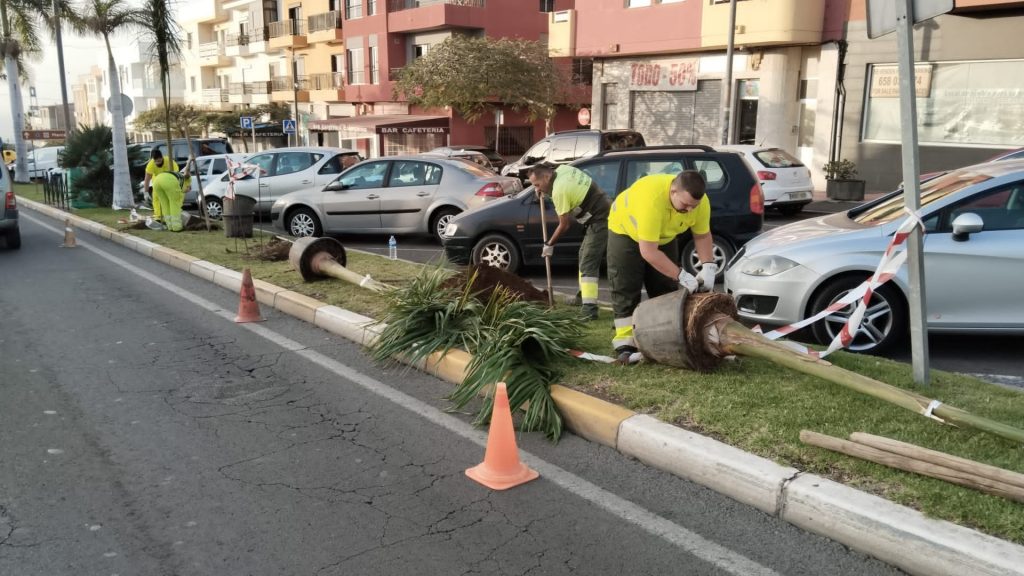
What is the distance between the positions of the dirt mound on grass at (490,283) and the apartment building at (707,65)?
17.2 metres

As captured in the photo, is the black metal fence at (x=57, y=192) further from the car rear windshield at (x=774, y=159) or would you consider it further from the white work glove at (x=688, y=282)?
the white work glove at (x=688, y=282)

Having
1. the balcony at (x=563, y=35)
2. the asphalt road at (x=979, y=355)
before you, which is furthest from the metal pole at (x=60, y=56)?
the asphalt road at (x=979, y=355)

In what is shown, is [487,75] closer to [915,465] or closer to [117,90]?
[117,90]

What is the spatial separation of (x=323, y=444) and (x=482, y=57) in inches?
1124

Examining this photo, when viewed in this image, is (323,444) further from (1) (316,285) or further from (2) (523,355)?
(1) (316,285)

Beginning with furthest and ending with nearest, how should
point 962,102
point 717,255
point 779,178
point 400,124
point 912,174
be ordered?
A: point 400,124 → point 962,102 → point 779,178 → point 717,255 → point 912,174

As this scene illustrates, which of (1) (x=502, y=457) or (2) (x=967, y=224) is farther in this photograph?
(2) (x=967, y=224)

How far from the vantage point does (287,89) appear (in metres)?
49.8

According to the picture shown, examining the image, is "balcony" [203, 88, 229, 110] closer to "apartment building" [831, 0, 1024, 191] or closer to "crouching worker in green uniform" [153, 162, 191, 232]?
"crouching worker in green uniform" [153, 162, 191, 232]

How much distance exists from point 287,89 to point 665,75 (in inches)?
1200

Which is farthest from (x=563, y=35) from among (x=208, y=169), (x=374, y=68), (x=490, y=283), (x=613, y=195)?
Answer: (x=490, y=283)

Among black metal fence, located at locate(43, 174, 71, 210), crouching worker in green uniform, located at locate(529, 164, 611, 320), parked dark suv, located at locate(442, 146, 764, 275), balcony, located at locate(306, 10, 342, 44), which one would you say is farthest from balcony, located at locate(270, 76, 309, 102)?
crouching worker in green uniform, located at locate(529, 164, 611, 320)

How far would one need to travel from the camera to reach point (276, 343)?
7219 mm

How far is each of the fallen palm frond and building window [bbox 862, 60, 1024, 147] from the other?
1681 centimetres
